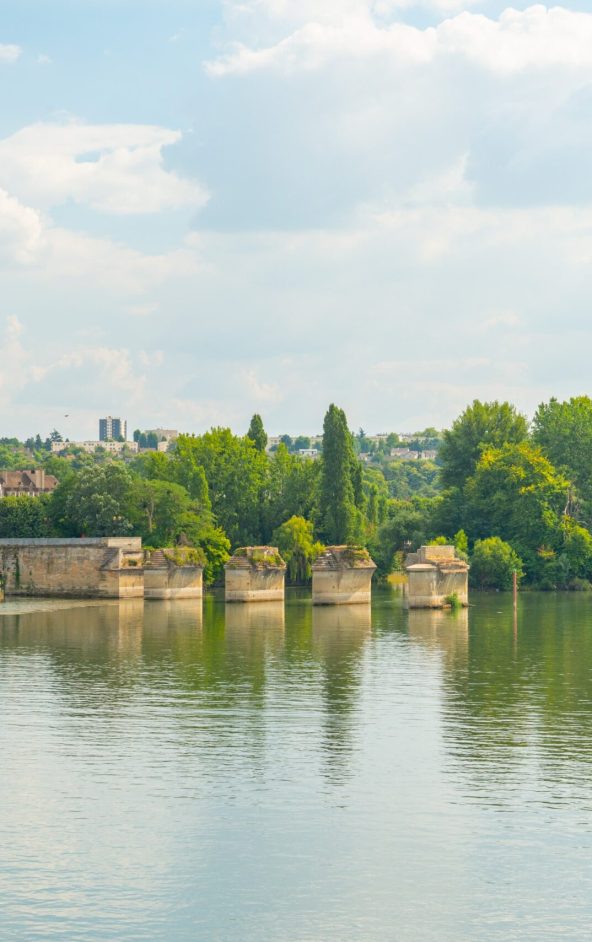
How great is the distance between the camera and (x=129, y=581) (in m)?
85.0

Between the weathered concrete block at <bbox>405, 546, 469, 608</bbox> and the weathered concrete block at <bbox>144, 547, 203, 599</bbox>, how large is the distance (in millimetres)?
14342

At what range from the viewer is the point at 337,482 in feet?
326

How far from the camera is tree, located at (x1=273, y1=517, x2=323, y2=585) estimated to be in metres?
99.9

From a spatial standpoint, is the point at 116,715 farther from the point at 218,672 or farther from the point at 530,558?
the point at 530,558

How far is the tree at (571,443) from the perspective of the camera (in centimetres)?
10931

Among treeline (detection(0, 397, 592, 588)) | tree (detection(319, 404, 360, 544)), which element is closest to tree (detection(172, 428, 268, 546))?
treeline (detection(0, 397, 592, 588))

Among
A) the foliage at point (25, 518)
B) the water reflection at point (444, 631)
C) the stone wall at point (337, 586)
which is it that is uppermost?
the foliage at point (25, 518)

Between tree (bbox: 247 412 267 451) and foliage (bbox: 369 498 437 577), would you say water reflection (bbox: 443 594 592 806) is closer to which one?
foliage (bbox: 369 498 437 577)

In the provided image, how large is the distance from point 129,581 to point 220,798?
58352 mm

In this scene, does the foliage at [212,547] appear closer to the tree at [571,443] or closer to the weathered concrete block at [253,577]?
the weathered concrete block at [253,577]

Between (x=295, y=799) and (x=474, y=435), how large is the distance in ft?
283

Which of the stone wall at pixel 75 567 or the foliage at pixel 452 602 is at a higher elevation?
the stone wall at pixel 75 567

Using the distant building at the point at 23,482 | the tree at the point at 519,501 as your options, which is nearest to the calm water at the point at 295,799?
the tree at the point at 519,501

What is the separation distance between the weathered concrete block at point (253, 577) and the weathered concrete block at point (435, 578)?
29.6 feet
